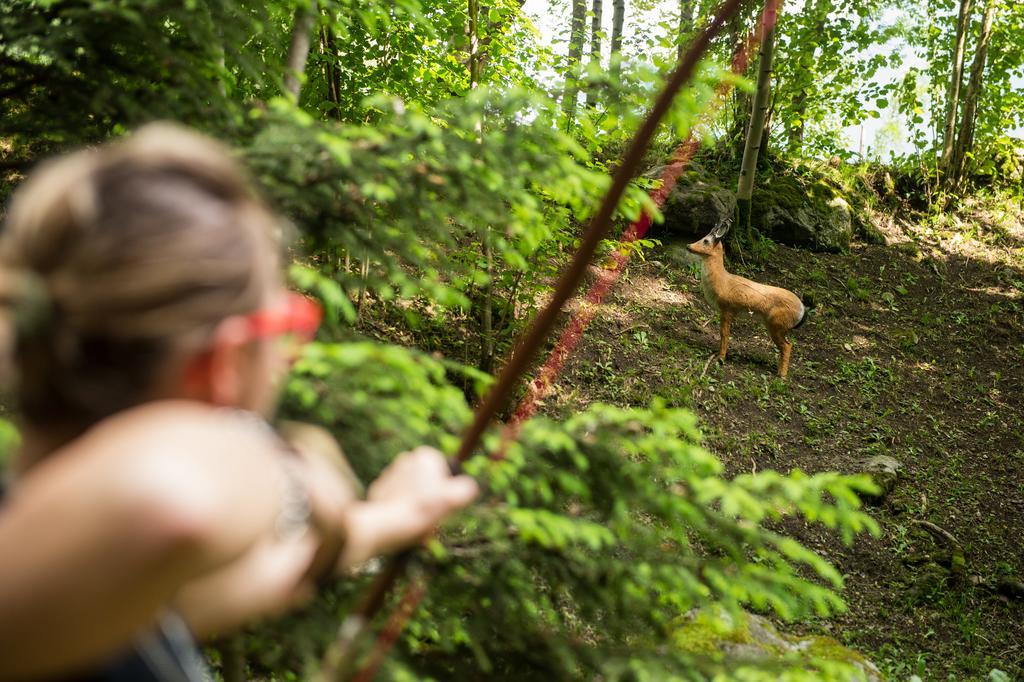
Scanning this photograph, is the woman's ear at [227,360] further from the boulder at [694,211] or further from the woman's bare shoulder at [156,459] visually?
the boulder at [694,211]

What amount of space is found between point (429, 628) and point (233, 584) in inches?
63.2

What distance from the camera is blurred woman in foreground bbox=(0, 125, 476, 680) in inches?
28.7

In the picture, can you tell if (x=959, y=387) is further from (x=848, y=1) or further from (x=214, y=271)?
(x=214, y=271)

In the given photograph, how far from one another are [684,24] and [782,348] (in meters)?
4.67

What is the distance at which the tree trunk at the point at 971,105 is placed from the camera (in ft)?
38.4

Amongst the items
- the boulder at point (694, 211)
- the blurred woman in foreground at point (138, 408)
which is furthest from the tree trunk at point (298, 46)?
the boulder at point (694, 211)

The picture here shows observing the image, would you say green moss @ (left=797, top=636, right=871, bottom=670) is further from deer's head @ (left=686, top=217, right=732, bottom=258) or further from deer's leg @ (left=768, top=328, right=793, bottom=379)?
deer's head @ (left=686, top=217, right=732, bottom=258)

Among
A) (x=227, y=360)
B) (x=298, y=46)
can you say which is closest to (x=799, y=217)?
(x=298, y=46)

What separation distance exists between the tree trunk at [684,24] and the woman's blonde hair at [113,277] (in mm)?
9039

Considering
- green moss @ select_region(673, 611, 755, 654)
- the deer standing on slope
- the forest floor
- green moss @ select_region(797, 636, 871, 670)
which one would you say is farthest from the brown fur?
green moss @ select_region(673, 611, 755, 654)

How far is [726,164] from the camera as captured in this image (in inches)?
482

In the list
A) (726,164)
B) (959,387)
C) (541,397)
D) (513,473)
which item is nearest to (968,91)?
(726,164)

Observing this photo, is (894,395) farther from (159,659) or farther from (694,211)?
(159,659)

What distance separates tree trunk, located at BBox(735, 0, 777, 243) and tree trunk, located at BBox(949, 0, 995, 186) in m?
3.41
